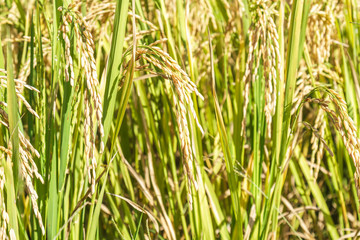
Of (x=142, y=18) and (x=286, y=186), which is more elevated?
(x=142, y=18)

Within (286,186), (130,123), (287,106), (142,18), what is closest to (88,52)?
(142,18)

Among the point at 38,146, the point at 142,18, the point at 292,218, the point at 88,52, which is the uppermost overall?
the point at 142,18

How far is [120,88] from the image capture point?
117 centimetres

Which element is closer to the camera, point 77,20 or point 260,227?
point 77,20

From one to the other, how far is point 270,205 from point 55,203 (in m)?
0.63

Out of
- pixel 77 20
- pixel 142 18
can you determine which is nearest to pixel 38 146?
pixel 77 20

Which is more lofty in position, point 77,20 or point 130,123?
point 77,20

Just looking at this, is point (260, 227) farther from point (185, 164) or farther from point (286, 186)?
point (286, 186)

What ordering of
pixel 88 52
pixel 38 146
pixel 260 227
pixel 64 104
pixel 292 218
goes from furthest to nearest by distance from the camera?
pixel 292 218 < pixel 260 227 < pixel 38 146 < pixel 64 104 < pixel 88 52

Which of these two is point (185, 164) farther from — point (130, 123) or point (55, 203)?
point (130, 123)

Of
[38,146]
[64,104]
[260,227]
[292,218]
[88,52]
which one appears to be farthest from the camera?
[292,218]

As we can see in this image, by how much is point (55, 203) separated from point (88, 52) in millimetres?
417

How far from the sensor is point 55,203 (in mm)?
1112

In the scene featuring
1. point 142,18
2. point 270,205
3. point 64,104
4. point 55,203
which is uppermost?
point 142,18
